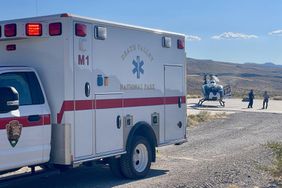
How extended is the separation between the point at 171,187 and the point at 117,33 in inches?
118

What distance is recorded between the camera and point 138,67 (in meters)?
11.0

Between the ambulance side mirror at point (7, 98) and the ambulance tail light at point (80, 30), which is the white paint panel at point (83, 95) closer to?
the ambulance tail light at point (80, 30)

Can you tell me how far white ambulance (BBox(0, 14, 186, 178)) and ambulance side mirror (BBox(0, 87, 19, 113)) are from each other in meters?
0.01

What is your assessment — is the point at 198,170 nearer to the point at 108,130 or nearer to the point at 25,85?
the point at 108,130

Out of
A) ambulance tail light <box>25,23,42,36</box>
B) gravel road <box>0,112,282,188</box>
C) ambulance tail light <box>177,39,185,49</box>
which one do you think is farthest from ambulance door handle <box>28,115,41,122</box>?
ambulance tail light <box>177,39,185,49</box>

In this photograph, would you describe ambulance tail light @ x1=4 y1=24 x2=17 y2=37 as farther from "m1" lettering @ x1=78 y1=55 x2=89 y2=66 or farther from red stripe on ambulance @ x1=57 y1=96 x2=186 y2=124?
red stripe on ambulance @ x1=57 y1=96 x2=186 y2=124

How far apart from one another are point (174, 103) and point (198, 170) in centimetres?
156

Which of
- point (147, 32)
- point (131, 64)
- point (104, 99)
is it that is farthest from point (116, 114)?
point (147, 32)

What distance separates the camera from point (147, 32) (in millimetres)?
11266

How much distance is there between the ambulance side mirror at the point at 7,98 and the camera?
8070 mm

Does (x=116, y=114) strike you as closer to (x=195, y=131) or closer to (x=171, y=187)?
(x=171, y=187)

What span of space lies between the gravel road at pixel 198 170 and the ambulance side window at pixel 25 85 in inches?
53.6

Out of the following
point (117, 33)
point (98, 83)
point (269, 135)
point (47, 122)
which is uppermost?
point (117, 33)

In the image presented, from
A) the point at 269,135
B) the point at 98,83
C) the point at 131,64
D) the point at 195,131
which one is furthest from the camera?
the point at 195,131
